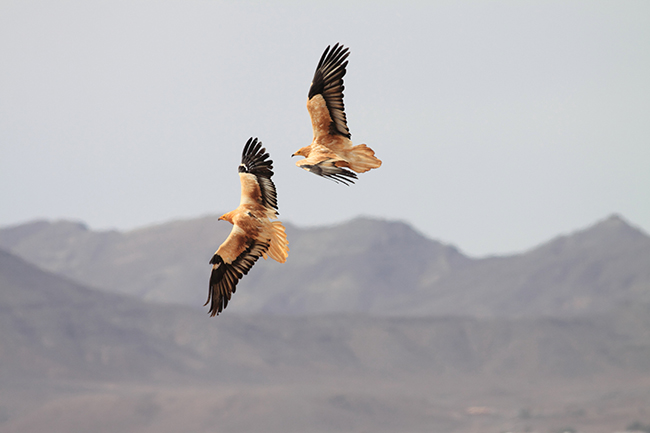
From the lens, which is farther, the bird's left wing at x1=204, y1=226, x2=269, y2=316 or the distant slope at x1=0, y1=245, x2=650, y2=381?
the distant slope at x1=0, y1=245, x2=650, y2=381

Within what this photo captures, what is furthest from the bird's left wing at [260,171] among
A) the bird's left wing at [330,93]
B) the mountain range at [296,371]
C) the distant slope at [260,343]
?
the distant slope at [260,343]

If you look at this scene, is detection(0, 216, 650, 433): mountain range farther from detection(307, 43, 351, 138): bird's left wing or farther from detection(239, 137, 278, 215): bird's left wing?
detection(239, 137, 278, 215): bird's left wing

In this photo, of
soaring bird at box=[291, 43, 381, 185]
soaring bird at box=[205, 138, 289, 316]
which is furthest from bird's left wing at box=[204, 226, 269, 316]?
soaring bird at box=[291, 43, 381, 185]

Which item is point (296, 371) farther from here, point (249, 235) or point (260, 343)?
point (249, 235)

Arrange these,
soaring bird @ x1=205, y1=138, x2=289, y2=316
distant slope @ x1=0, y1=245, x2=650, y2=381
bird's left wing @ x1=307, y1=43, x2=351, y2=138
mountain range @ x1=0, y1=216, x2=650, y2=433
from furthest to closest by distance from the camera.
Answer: distant slope @ x1=0, y1=245, x2=650, y2=381
mountain range @ x1=0, y1=216, x2=650, y2=433
bird's left wing @ x1=307, y1=43, x2=351, y2=138
soaring bird @ x1=205, y1=138, x2=289, y2=316

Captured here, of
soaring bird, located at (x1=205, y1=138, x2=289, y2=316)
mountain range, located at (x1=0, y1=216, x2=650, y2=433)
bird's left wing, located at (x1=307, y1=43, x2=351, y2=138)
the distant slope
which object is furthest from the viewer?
the distant slope

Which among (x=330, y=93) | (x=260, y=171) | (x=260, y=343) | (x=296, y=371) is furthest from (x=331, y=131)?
(x=260, y=343)
